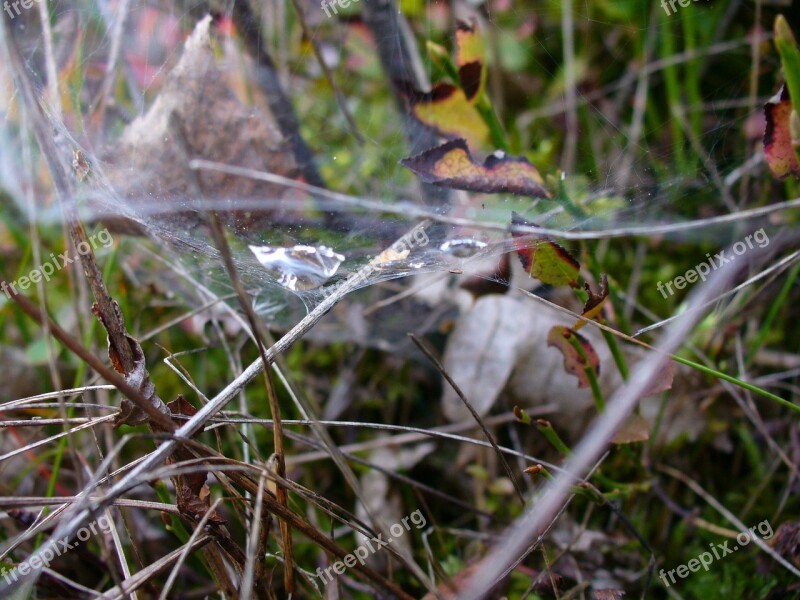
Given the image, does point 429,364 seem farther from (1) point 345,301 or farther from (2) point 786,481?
(2) point 786,481

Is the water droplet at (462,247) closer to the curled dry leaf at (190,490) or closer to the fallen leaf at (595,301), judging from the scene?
the fallen leaf at (595,301)

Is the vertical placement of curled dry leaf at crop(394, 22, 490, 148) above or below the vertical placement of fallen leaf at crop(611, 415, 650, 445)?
above

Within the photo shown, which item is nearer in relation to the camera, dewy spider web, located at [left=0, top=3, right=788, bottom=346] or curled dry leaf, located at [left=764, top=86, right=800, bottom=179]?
curled dry leaf, located at [left=764, top=86, right=800, bottom=179]

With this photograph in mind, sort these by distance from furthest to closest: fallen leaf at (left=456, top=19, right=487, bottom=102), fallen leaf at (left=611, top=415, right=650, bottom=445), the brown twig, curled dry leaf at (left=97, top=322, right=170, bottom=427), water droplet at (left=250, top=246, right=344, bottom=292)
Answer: fallen leaf at (left=456, top=19, right=487, bottom=102) → water droplet at (left=250, top=246, right=344, bottom=292) → fallen leaf at (left=611, top=415, right=650, bottom=445) → curled dry leaf at (left=97, top=322, right=170, bottom=427) → the brown twig

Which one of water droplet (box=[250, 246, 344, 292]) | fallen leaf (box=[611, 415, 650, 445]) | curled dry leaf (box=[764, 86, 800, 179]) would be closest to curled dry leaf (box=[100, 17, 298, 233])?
water droplet (box=[250, 246, 344, 292])

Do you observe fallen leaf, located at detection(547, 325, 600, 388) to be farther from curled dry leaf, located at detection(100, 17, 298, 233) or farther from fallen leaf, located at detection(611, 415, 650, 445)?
curled dry leaf, located at detection(100, 17, 298, 233)

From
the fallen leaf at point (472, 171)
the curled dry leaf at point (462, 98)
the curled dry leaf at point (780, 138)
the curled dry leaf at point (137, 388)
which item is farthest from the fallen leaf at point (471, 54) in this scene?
the curled dry leaf at point (137, 388)
